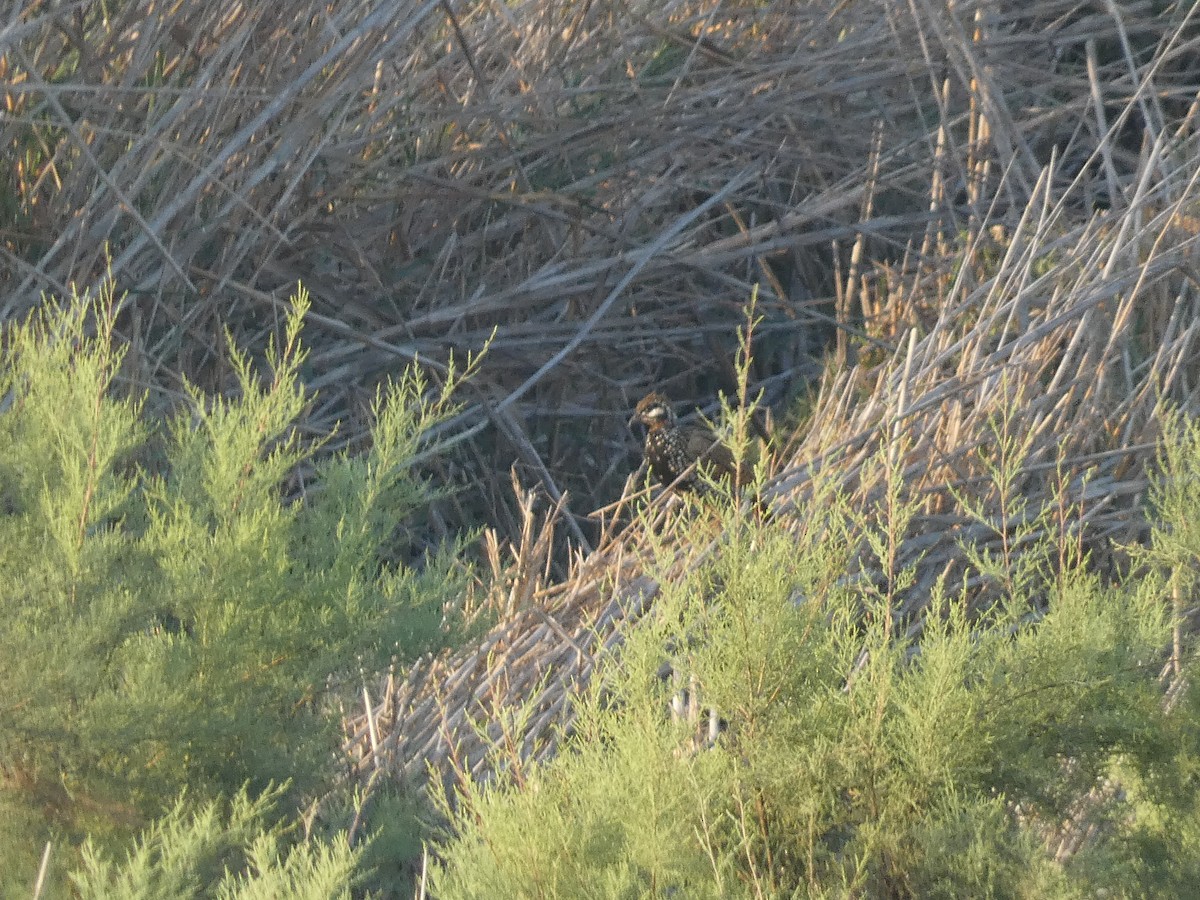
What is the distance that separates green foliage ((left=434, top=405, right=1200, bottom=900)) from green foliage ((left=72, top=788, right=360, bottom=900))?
0.22 m

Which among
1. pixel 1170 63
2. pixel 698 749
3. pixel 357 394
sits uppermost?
pixel 698 749

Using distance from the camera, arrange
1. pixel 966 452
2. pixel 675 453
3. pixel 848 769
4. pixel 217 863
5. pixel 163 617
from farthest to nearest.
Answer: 1. pixel 675 453
2. pixel 966 452
3. pixel 163 617
4. pixel 217 863
5. pixel 848 769

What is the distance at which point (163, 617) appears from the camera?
263cm

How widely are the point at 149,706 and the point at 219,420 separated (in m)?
0.54

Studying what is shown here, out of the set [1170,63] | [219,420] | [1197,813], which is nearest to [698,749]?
[1197,813]

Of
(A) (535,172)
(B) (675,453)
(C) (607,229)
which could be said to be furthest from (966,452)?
(A) (535,172)

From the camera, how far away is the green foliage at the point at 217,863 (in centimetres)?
198

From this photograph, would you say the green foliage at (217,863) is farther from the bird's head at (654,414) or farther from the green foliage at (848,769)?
the bird's head at (654,414)

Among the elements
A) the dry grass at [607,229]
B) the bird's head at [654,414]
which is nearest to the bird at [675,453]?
the bird's head at [654,414]

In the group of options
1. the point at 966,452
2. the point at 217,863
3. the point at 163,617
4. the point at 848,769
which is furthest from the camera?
the point at 966,452

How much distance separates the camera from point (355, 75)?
463 cm

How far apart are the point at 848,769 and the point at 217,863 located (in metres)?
1.03

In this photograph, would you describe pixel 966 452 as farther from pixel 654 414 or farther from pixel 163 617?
pixel 163 617

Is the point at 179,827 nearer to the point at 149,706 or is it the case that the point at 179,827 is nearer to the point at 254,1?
the point at 149,706
